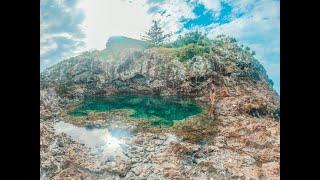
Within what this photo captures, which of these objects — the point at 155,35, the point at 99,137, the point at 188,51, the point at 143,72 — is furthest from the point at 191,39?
the point at 99,137

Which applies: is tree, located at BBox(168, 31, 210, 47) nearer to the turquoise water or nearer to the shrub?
the shrub

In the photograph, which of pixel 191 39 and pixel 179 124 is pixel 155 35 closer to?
pixel 191 39

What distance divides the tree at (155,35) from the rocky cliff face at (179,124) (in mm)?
58

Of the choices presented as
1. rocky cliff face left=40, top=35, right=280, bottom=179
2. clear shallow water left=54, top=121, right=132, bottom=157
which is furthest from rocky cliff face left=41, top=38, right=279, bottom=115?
clear shallow water left=54, top=121, right=132, bottom=157

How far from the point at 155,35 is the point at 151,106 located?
1.45ft

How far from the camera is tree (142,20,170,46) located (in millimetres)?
2359

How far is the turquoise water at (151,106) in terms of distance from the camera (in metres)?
2.40

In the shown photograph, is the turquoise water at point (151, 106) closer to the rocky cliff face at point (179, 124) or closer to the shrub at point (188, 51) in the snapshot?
the rocky cliff face at point (179, 124)

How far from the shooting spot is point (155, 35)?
237 cm

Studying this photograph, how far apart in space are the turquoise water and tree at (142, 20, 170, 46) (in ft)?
1.14

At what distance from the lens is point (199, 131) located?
2514mm

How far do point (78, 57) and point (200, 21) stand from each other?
0.80 meters
